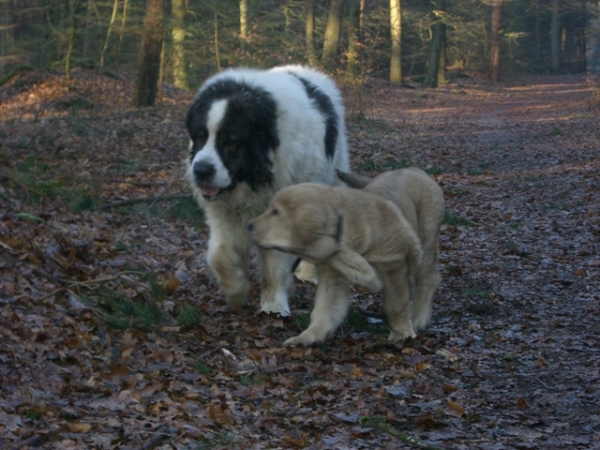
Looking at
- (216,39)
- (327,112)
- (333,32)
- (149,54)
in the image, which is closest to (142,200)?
(327,112)

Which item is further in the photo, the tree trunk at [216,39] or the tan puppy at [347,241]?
the tree trunk at [216,39]

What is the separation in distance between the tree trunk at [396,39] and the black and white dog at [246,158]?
3198 cm

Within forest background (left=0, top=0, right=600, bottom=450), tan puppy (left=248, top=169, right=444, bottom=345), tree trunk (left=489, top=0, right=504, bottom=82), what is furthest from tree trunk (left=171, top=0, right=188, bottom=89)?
tree trunk (left=489, top=0, right=504, bottom=82)

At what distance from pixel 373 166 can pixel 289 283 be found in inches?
304

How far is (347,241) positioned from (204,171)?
4.47 feet

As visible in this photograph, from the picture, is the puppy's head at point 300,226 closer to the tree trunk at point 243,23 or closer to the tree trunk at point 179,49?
the tree trunk at point 179,49

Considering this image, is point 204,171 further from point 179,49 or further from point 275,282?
point 179,49

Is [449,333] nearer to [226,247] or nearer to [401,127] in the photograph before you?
[226,247]

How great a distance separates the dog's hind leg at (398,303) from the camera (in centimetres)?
582

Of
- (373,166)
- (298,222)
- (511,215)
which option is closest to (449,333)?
(298,222)

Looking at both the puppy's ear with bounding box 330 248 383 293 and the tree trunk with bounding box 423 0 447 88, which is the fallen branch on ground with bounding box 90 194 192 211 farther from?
the tree trunk with bounding box 423 0 447 88

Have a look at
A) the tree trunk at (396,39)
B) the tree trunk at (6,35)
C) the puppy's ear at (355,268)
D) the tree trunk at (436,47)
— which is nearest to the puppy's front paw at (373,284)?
the puppy's ear at (355,268)

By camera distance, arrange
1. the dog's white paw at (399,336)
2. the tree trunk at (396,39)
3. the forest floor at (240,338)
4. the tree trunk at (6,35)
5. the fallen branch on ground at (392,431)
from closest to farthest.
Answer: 1. the fallen branch on ground at (392,431)
2. the forest floor at (240,338)
3. the dog's white paw at (399,336)
4. the tree trunk at (6,35)
5. the tree trunk at (396,39)

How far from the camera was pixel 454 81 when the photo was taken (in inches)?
1932
